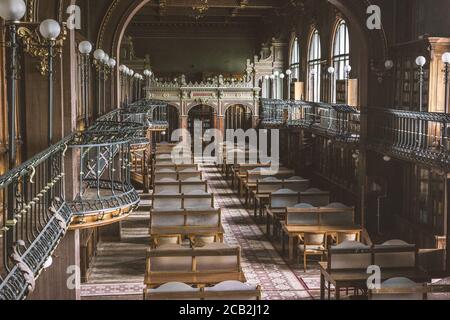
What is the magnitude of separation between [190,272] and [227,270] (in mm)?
644

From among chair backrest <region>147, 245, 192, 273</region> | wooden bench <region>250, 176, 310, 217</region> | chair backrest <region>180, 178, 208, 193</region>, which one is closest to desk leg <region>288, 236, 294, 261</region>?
chair backrest <region>147, 245, 192, 273</region>

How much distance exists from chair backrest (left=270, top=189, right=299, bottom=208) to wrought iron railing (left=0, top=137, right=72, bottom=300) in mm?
8560

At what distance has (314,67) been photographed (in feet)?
84.9

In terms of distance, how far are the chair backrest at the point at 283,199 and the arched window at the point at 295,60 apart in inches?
509

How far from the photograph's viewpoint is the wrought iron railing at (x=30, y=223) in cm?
503

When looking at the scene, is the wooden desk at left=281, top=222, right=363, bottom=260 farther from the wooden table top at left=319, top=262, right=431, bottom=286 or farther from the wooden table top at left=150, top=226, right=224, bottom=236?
the wooden table top at left=319, top=262, right=431, bottom=286

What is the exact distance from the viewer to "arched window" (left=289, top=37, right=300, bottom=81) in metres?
29.1

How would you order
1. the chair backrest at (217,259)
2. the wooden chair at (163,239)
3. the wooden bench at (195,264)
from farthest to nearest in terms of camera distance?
the wooden chair at (163,239), the chair backrest at (217,259), the wooden bench at (195,264)

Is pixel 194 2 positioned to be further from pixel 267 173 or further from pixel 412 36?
pixel 412 36

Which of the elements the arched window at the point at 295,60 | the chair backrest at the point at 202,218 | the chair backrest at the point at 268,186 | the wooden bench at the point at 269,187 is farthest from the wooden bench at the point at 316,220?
the arched window at the point at 295,60

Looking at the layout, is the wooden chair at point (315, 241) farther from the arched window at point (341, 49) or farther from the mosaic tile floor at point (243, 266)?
the arched window at point (341, 49)

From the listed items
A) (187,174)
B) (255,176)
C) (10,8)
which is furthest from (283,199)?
(10,8)

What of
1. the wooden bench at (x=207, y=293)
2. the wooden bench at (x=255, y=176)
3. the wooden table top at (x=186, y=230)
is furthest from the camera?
the wooden bench at (x=255, y=176)
